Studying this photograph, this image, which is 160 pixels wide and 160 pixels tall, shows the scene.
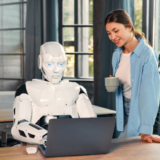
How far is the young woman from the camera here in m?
1.47

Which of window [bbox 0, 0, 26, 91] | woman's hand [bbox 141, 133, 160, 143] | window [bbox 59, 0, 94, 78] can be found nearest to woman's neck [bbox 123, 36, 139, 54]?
woman's hand [bbox 141, 133, 160, 143]

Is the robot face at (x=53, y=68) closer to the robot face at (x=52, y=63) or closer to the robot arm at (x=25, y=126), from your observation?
the robot face at (x=52, y=63)

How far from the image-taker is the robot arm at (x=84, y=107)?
1.54m

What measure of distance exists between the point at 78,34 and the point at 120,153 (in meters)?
2.64

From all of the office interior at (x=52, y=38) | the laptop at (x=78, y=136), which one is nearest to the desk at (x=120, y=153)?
the laptop at (x=78, y=136)

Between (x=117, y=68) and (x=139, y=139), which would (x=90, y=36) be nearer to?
(x=117, y=68)

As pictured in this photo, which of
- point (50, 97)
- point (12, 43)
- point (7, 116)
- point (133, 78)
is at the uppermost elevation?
point (12, 43)

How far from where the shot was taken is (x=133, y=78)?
159 cm

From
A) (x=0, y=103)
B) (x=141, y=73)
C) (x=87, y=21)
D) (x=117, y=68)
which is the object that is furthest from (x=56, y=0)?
(x=141, y=73)

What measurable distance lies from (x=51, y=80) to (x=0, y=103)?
1.96 m

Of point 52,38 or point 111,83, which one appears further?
point 52,38

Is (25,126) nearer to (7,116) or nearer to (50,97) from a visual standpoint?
(50,97)

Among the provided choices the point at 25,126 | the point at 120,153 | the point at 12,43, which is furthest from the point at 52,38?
the point at 120,153

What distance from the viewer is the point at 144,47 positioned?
61.3 inches
